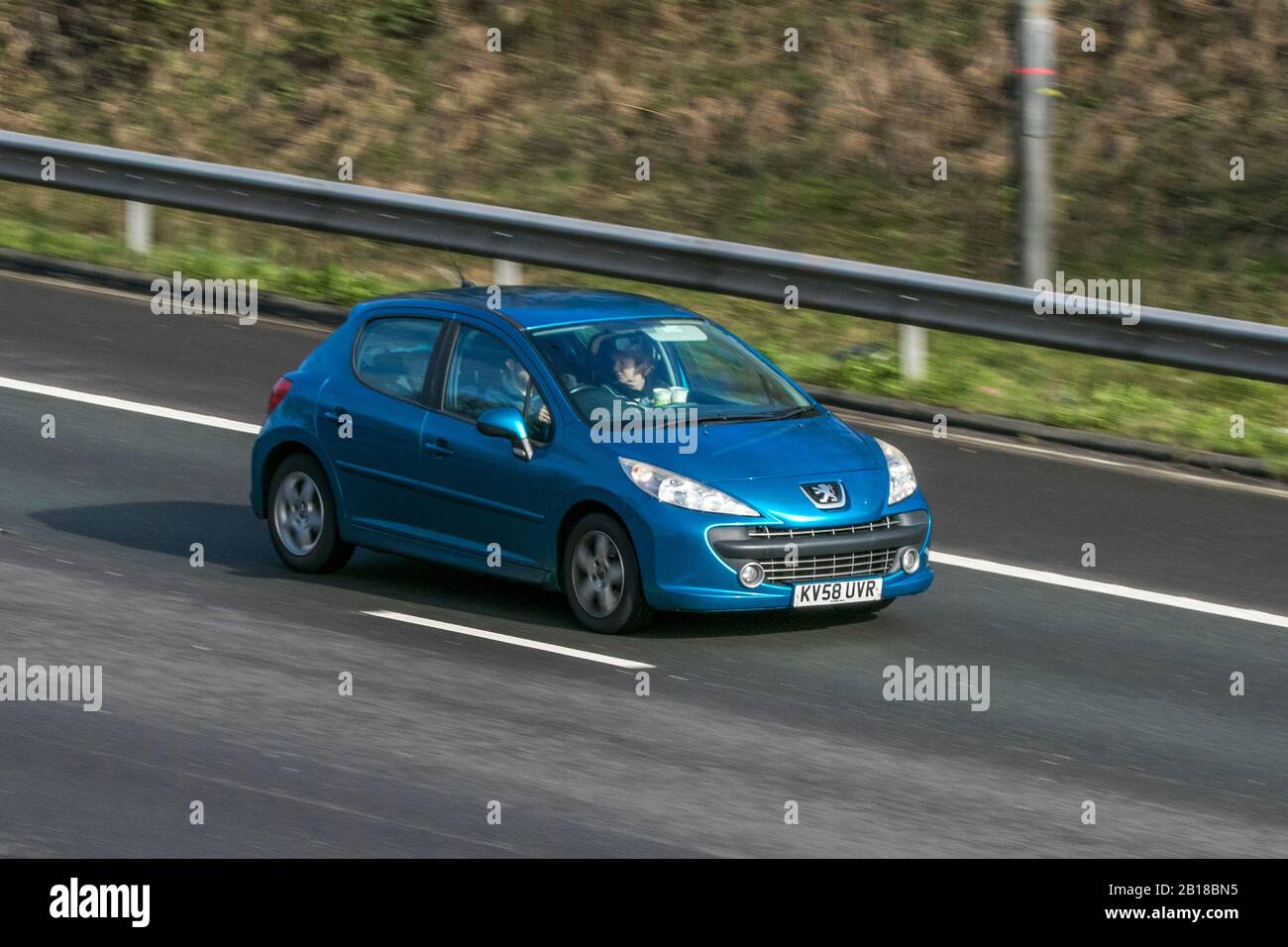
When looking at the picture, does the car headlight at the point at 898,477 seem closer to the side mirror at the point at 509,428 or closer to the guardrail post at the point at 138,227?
the side mirror at the point at 509,428

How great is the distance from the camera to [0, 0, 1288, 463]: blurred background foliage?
67.6 feet

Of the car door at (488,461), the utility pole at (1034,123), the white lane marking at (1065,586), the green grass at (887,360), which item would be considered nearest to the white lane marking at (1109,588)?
the white lane marking at (1065,586)

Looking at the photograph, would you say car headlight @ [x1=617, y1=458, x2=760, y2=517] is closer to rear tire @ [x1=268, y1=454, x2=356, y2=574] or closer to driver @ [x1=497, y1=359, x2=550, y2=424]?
driver @ [x1=497, y1=359, x2=550, y2=424]

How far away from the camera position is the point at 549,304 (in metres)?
11.7

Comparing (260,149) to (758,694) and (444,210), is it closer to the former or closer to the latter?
(444,210)

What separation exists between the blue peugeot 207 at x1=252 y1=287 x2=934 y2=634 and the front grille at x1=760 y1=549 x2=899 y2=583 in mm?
11

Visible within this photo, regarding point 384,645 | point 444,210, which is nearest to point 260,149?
point 444,210

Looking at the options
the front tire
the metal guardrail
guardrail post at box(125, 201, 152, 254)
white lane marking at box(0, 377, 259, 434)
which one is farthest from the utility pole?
guardrail post at box(125, 201, 152, 254)

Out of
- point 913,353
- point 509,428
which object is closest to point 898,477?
point 509,428

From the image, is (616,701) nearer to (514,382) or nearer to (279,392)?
(514,382)

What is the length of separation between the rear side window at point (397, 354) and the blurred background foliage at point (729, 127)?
6.34 metres

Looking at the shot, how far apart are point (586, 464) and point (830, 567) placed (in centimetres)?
128

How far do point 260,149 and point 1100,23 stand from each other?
9.48m

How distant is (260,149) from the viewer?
24812mm
